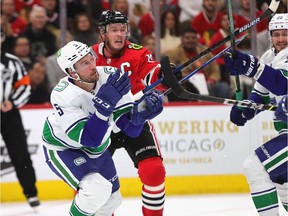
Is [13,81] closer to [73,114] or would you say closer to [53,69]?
[53,69]

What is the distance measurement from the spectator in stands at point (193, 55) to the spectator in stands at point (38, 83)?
99 centimetres

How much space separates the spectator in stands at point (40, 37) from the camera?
20.2 ft

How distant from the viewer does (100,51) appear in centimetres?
439

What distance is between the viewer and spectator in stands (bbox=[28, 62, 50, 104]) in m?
6.07

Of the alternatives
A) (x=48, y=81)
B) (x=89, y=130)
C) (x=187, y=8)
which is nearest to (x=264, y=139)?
(x=187, y=8)

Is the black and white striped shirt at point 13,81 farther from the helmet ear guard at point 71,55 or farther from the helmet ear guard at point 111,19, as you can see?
the helmet ear guard at point 71,55

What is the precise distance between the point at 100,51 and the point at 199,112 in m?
1.82

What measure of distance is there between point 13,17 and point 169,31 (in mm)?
1264

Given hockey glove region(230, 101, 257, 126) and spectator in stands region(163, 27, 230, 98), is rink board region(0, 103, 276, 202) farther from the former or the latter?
hockey glove region(230, 101, 257, 126)

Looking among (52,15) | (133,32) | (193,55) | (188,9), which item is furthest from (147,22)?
(52,15)

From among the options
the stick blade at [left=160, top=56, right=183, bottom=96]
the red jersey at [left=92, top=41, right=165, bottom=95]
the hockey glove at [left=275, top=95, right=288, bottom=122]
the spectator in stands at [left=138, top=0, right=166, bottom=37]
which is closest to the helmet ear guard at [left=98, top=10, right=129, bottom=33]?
the red jersey at [left=92, top=41, right=165, bottom=95]

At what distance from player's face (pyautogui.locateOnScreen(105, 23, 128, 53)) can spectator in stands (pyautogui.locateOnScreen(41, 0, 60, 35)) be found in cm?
189

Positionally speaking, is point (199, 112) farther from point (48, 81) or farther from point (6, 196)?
point (6, 196)

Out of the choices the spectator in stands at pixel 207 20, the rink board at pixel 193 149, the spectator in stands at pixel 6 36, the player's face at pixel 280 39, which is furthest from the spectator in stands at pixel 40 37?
the player's face at pixel 280 39
